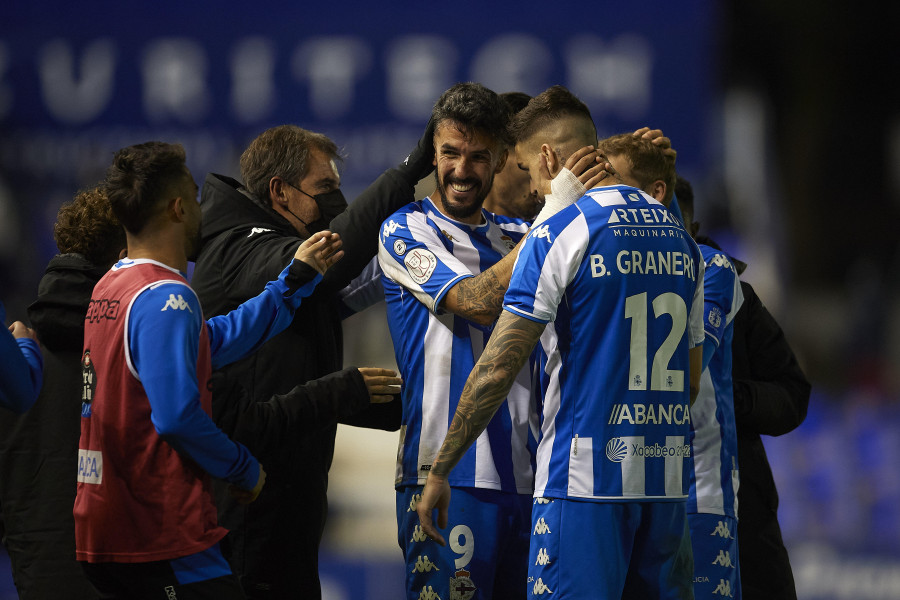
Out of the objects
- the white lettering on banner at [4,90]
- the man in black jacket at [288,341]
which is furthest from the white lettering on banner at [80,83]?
the man in black jacket at [288,341]

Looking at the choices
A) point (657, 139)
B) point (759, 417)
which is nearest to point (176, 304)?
point (657, 139)

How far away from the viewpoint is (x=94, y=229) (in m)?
3.11

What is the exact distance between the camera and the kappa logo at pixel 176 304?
94.1 inches

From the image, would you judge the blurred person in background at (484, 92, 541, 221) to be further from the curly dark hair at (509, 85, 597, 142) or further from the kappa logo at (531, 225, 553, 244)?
the kappa logo at (531, 225, 553, 244)

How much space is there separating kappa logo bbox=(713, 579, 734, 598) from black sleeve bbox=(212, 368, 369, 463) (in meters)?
1.30

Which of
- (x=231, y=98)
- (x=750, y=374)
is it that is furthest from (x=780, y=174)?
(x=231, y=98)

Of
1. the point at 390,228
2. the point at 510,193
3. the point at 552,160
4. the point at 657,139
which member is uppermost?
the point at 657,139

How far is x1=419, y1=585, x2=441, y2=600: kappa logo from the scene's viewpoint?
2918 mm

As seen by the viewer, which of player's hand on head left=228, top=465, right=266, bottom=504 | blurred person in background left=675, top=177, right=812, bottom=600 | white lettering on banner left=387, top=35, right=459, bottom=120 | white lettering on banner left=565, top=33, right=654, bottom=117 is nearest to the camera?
player's hand on head left=228, top=465, right=266, bottom=504

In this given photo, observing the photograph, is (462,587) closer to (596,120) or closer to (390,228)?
(390,228)

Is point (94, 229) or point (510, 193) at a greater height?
point (510, 193)

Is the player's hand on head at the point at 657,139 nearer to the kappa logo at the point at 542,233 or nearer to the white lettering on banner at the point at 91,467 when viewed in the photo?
the kappa logo at the point at 542,233

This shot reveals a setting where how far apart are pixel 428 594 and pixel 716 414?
1.17 meters

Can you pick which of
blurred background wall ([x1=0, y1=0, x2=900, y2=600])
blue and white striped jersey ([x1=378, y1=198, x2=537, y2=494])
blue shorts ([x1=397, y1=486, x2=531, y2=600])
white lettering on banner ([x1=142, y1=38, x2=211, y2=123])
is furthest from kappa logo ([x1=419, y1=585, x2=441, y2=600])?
white lettering on banner ([x1=142, y1=38, x2=211, y2=123])
